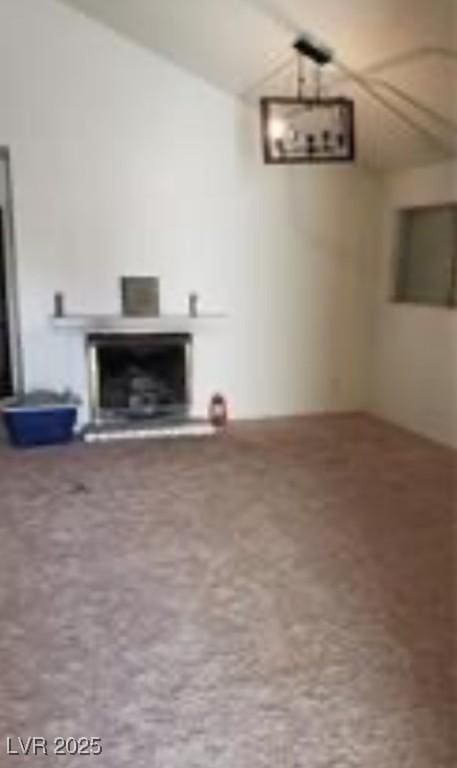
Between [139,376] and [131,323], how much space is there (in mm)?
392

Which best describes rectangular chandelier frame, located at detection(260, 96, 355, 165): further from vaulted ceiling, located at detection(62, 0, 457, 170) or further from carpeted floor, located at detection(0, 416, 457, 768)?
carpeted floor, located at detection(0, 416, 457, 768)

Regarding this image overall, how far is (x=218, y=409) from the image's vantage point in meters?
5.72

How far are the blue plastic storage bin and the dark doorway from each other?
17.7 inches

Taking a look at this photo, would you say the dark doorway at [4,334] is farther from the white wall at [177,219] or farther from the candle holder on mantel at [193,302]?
the candle holder on mantel at [193,302]

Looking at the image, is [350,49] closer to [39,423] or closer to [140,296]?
[140,296]

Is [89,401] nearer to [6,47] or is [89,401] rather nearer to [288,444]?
[288,444]

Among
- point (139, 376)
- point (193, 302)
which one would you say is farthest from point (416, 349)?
point (139, 376)

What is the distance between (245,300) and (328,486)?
200cm

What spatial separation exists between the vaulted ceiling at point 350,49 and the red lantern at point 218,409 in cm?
196

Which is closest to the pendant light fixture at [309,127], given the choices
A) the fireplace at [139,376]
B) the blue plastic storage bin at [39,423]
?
the fireplace at [139,376]

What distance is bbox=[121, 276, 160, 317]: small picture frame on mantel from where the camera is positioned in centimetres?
549

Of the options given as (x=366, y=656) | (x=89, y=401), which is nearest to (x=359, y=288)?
(x=89, y=401)

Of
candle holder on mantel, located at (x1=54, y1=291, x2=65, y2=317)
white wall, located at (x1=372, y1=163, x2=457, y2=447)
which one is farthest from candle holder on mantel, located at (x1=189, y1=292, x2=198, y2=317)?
white wall, located at (x1=372, y1=163, x2=457, y2=447)

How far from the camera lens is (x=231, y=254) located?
224 inches
